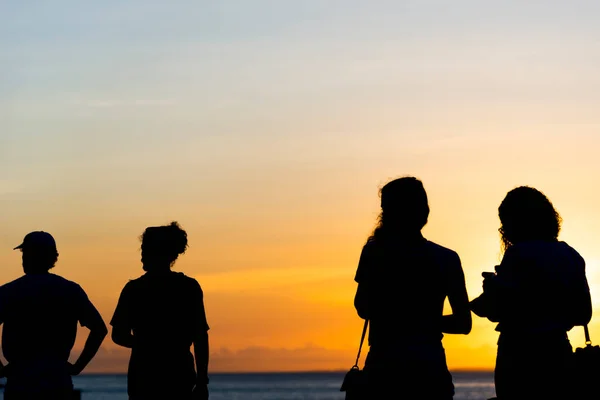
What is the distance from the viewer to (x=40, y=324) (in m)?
6.54

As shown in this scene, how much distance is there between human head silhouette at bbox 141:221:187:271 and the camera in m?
6.94

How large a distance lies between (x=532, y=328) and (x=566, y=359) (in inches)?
10.0

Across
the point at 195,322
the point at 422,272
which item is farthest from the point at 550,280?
the point at 195,322

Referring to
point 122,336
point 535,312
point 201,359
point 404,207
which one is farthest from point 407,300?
point 122,336

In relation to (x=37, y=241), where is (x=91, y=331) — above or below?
below

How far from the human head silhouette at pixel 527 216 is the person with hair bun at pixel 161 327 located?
7.15 feet

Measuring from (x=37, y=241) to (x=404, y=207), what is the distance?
8.47ft

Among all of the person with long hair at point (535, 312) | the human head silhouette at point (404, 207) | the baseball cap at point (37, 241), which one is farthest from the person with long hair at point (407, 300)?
the baseball cap at point (37, 241)

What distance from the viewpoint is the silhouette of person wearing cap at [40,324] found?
643cm

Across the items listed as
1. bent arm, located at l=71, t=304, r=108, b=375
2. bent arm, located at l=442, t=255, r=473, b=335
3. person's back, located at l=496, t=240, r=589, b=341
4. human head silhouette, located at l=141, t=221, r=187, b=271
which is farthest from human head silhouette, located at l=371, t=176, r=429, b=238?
bent arm, located at l=71, t=304, r=108, b=375

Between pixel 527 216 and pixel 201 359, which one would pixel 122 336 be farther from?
pixel 527 216

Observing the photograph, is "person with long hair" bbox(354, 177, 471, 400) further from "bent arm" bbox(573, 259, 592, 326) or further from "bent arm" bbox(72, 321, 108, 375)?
"bent arm" bbox(72, 321, 108, 375)

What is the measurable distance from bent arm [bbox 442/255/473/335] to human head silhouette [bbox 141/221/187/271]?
2.36 m

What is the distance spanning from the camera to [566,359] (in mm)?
5848
